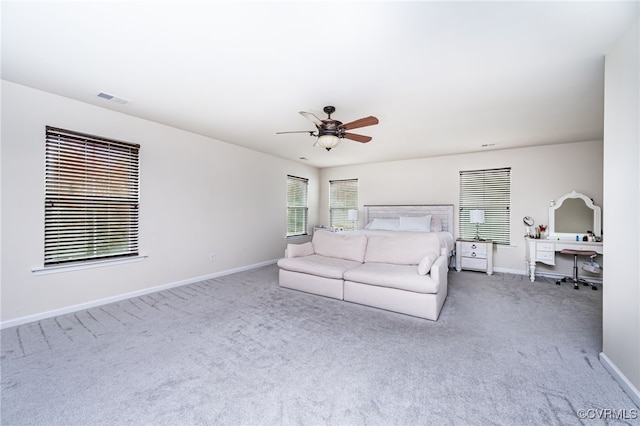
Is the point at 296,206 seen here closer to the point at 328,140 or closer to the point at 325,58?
the point at 328,140

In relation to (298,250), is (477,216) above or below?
above

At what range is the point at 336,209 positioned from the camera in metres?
7.51

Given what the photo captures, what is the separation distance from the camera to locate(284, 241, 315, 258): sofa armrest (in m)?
4.22

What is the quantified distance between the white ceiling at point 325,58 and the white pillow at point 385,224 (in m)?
2.65

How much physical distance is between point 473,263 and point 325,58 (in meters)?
4.93

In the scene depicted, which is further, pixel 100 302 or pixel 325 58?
pixel 100 302

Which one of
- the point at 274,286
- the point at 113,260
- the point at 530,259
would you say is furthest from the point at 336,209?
the point at 113,260

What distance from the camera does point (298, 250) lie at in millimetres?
4305

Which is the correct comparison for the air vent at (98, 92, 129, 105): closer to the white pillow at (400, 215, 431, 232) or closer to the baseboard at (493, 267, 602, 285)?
the white pillow at (400, 215, 431, 232)

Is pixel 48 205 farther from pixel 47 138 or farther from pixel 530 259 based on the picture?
pixel 530 259

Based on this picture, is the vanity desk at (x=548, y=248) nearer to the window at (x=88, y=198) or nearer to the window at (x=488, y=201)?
the window at (x=488, y=201)

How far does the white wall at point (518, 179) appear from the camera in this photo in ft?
15.2

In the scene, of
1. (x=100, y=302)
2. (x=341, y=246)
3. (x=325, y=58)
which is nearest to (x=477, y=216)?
(x=341, y=246)

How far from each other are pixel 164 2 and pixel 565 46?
299cm
